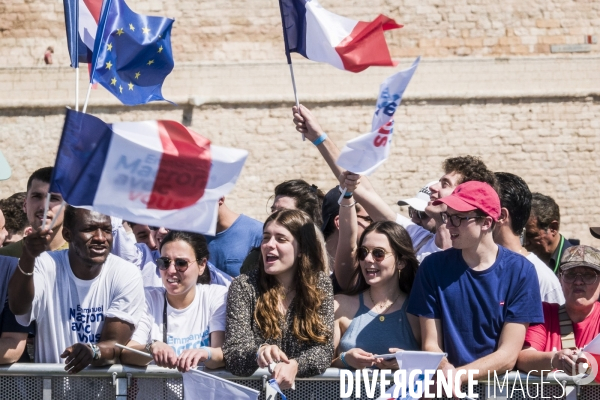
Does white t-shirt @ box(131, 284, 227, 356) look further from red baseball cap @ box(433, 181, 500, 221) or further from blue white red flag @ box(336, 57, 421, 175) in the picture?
red baseball cap @ box(433, 181, 500, 221)

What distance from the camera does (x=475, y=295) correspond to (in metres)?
4.93

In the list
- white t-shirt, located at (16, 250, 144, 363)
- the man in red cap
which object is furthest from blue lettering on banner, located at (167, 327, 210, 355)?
the man in red cap

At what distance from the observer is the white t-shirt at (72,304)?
502 cm

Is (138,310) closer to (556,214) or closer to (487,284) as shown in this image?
(487,284)

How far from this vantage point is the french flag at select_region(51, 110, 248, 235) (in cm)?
462

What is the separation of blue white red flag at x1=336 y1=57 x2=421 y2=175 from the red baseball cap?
1.42 feet

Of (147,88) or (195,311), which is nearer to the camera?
(195,311)

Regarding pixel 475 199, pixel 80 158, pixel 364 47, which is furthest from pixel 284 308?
pixel 364 47

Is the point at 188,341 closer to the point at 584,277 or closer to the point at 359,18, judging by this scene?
the point at 584,277

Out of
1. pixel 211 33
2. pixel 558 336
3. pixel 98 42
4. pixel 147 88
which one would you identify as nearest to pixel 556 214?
pixel 558 336

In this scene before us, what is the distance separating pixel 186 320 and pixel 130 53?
190 cm

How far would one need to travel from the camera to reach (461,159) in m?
6.04

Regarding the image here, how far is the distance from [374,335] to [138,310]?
4.23 ft

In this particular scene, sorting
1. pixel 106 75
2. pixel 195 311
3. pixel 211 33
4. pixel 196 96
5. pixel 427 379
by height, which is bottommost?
pixel 427 379
